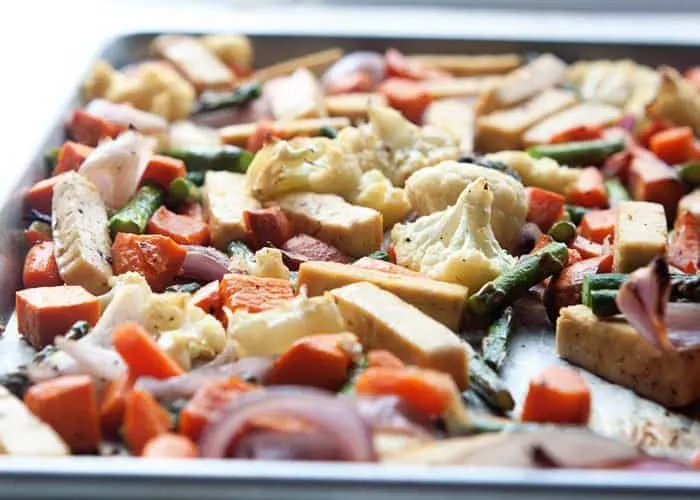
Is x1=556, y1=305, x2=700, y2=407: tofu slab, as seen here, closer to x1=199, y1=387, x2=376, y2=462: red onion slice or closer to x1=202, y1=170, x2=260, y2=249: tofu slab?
x1=199, y1=387, x2=376, y2=462: red onion slice

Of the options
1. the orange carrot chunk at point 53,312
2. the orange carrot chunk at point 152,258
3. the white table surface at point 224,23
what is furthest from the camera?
the white table surface at point 224,23

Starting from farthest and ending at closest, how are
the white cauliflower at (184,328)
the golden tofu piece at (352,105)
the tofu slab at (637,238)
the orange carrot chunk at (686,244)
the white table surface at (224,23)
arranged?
the white table surface at (224,23)
the golden tofu piece at (352,105)
the orange carrot chunk at (686,244)
the tofu slab at (637,238)
the white cauliflower at (184,328)

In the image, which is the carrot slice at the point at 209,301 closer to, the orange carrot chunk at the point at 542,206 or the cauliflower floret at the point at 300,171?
the cauliflower floret at the point at 300,171

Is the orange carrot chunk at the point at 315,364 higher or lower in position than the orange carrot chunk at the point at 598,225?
lower

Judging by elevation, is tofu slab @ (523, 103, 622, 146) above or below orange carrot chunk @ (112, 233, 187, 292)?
above

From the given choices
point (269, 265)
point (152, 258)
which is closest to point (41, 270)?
point (152, 258)

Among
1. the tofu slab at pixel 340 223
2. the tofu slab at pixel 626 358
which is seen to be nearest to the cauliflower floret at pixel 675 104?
the tofu slab at pixel 340 223

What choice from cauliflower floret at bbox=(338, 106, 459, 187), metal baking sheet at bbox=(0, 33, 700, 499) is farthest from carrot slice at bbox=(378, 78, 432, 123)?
metal baking sheet at bbox=(0, 33, 700, 499)
